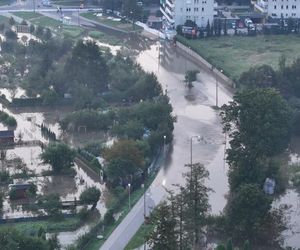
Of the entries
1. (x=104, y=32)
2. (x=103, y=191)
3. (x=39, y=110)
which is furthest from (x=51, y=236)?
(x=104, y=32)

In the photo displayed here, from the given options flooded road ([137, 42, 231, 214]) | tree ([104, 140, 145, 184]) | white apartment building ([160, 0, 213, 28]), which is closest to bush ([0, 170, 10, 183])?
tree ([104, 140, 145, 184])

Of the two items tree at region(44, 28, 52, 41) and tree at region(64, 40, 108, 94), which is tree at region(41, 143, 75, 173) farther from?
tree at region(44, 28, 52, 41)

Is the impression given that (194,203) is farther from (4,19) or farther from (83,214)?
(4,19)

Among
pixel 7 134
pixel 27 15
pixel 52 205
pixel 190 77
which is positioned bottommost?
pixel 52 205

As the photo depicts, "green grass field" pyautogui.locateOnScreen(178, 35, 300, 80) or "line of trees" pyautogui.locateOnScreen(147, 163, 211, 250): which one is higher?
"green grass field" pyautogui.locateOnScreen(178, 35, 300, 80)

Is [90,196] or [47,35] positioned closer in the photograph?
[90,196]

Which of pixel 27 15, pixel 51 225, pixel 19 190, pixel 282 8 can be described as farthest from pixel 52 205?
pixel 27 15
